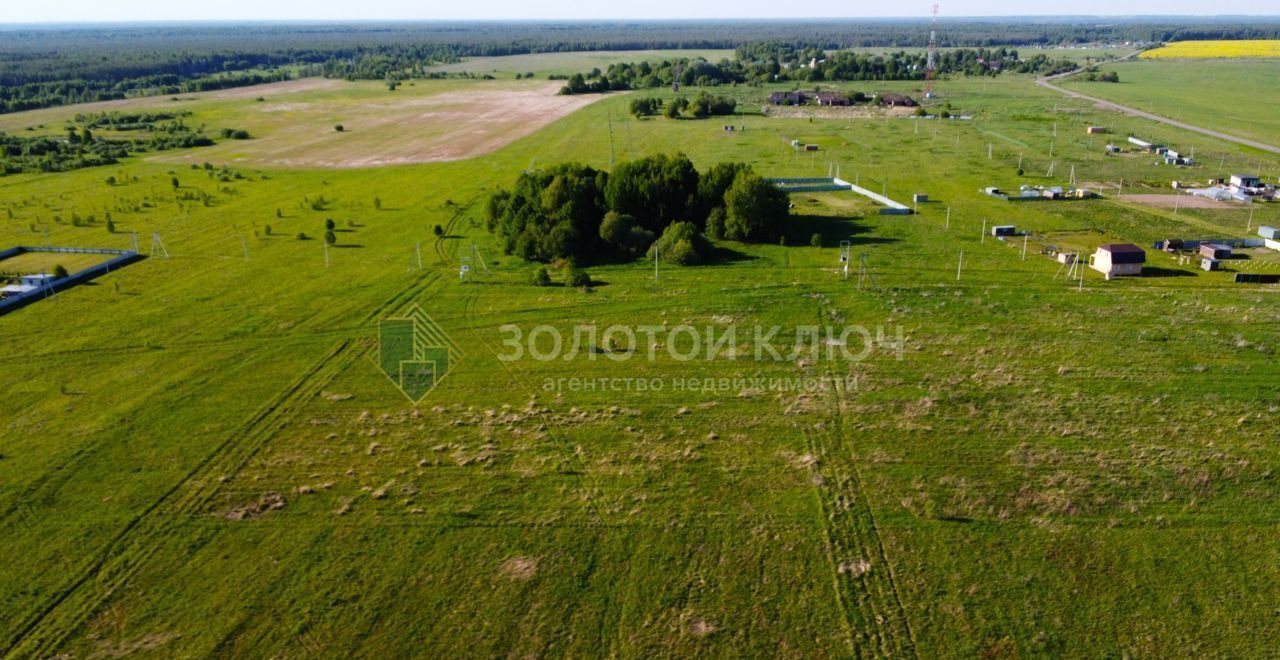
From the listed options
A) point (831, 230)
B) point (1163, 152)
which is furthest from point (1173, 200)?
point (831, 230)

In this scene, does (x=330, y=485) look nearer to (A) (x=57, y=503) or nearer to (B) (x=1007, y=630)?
(A) (x=57, y=503)

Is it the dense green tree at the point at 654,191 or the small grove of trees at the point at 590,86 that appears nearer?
the dense green tree at the point at 654,191

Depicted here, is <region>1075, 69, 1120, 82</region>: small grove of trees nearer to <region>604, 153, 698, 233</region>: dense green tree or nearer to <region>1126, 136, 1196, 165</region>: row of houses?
<region>1126, 136, 1196, 165</region>: row of houses

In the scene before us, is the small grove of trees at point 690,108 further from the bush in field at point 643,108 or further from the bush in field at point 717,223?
the bush in field at point 717,223

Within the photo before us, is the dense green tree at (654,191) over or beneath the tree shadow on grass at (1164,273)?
over

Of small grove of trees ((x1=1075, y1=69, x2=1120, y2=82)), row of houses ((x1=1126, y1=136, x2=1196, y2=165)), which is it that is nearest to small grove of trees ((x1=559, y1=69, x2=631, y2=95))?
small grove of trees ((x1=1075, y1=69, x2=1120, y2=82))

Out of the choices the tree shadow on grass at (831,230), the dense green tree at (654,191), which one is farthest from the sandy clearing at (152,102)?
the tree shadow on grass at (831,230)
